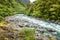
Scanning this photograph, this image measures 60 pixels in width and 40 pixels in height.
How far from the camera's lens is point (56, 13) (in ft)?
67.3

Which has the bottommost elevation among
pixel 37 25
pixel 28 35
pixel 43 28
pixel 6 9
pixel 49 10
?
pixel 6 9

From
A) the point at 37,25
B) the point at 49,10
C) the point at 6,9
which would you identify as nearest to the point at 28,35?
the point at 37,25

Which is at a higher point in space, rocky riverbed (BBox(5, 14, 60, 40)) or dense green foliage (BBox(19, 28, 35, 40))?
dense green foliage (BBox(19, 28, 35, 40))

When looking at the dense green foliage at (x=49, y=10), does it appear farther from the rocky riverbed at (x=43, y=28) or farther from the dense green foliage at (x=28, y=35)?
the dense green foliage at (x=28, y=35)

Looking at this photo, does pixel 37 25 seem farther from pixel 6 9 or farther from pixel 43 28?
pixel 6 9

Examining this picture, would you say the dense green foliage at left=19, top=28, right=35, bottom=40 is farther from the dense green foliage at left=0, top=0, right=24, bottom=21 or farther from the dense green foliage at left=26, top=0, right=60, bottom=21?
the dense green foliage at left=26, top=0, right=60, bottom=21

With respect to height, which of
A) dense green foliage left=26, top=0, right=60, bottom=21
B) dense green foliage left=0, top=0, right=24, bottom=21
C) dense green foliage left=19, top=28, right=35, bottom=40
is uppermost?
dense green foliage left=19, top=28, right=35, bottom=40

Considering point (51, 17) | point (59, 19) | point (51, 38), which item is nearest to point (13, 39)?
point (51, 38)

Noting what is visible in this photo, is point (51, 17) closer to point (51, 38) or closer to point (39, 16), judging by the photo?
point (39, 16)

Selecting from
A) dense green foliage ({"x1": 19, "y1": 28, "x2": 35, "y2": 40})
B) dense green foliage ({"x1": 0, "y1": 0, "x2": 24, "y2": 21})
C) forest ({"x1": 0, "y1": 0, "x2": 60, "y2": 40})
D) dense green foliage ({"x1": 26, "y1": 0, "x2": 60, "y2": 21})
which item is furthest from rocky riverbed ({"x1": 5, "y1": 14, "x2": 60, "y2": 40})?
dense green foliage ({"x1": 26, "y1": 0, "x2": 60, "y2": 21})

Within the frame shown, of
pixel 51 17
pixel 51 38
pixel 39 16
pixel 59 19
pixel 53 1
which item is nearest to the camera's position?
pixel 51 38

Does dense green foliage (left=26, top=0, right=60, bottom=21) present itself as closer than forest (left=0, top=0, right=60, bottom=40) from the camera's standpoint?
No

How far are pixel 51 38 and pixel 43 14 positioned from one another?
14.3 m

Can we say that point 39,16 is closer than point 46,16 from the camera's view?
No
